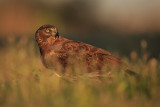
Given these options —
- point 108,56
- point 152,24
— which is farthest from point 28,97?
point 152,24

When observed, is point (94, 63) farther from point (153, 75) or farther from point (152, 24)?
point (152, 24)

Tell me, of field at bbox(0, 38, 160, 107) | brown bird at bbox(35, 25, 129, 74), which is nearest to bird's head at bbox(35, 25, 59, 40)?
brown bird at bbox(35, 25, 129, 74)

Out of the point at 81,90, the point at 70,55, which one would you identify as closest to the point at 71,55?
the point at 70,55

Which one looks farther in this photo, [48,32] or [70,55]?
[48,32]

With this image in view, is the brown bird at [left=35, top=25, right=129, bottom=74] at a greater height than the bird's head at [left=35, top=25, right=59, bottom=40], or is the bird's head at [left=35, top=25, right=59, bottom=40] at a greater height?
the bird's head at [left=35, top=25, right=59, bottom=40]

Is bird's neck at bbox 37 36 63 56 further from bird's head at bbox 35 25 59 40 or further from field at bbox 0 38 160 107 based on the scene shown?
field at bbox 0 38 160 107

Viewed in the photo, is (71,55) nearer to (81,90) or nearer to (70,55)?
(70,55)

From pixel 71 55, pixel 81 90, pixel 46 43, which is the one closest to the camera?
pixel 81 90

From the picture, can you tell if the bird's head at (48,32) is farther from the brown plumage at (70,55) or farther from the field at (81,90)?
the field at (81,90)
